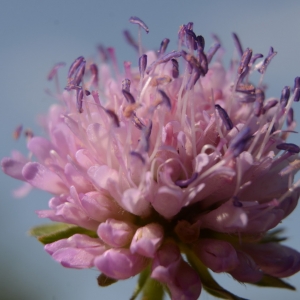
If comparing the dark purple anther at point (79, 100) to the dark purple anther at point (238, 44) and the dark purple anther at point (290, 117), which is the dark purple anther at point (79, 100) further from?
the dark purple anther at point (290, 117)

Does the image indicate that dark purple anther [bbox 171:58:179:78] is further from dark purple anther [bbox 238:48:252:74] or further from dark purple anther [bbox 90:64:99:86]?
dark purple anther [bbox 90:64:99:86]

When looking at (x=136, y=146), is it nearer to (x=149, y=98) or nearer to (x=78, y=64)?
(x=149, y=98)

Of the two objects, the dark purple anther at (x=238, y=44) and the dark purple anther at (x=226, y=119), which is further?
the dark purple anther at (x=238, y=44)

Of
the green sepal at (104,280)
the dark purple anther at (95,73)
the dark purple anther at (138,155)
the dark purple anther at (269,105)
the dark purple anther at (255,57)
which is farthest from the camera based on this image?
the dark purple anther at (95,73)

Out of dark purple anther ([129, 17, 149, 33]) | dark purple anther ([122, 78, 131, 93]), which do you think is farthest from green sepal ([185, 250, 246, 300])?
dark purple anther ([129, 17, 149, 33])

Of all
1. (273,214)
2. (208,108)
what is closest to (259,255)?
(273,214)

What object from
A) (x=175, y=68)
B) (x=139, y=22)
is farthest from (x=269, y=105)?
(x=139, y=22)

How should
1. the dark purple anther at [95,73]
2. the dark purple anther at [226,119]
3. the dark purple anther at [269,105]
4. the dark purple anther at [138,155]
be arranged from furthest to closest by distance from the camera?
1. the dark purple anther at [95,73]
2. the dark purple anther at [269,105]
3. the dark purple anther at [226,119]
4. the dark purple anther at [138,155]

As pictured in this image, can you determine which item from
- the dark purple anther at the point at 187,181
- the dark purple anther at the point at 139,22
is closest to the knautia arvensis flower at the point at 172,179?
the dark purple anther at the point at 187,181
